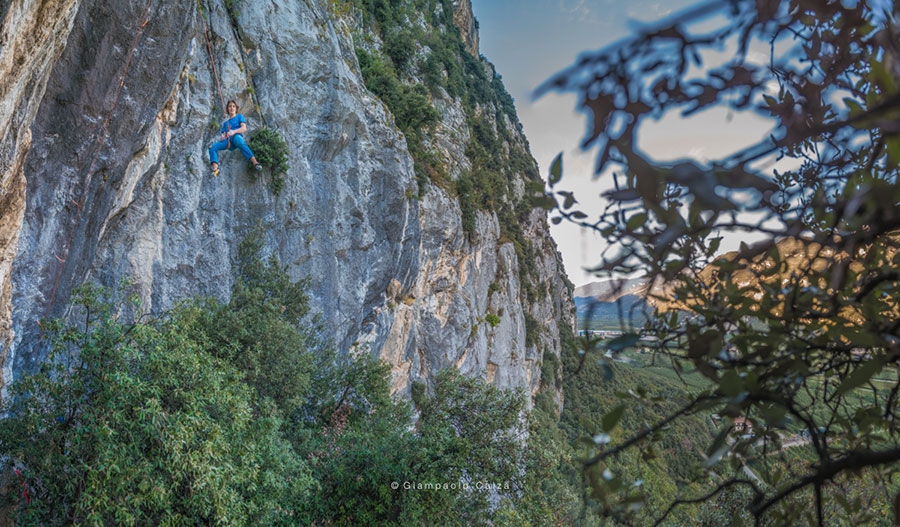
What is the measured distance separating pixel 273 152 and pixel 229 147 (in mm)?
1359

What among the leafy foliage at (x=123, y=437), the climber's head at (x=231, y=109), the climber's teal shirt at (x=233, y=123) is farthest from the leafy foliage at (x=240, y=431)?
the climber's head at (x=231, y=109)

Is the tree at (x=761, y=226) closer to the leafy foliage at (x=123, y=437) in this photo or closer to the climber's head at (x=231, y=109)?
the leafy foliage at (x=123, y=437)

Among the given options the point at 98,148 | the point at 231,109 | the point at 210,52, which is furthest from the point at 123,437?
the point at 210,52

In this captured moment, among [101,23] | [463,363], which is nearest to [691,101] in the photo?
[101,23]

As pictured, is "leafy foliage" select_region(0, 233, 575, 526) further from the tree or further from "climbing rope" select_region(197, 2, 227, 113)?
the tree

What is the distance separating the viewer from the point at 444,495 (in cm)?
706

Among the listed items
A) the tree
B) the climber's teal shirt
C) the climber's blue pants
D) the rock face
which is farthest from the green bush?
the tree

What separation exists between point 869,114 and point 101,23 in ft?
27.1

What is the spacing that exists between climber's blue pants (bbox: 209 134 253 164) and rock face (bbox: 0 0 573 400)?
28 cm

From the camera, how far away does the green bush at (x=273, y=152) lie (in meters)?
10.4

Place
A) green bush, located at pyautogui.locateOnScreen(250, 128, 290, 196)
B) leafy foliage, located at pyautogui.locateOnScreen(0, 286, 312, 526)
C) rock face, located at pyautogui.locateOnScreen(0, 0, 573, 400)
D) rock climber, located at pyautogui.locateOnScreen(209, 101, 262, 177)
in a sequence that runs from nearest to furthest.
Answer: leafy foliage, located at pyautogui.locateOnScreen(0, 286, 312, 526), rock face, located at pyautogui.locateOnScreen(0, 0, 573, 400), rock climber, located at pyautogui.locateOnScreen(209, 101, 262, 177), green bush, located at pyautogui.locateOnScreen(250, 128, 290, 196)

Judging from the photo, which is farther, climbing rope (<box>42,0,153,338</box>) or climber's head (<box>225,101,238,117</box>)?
climber's head (<box>225,101,238,117</box>)

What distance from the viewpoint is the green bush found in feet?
34.2

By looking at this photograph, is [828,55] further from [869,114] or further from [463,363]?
[463,363]
